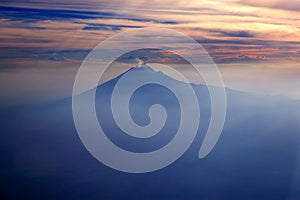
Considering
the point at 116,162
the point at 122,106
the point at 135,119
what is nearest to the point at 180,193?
the point at 116,162

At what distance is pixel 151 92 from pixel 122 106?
4329 mm

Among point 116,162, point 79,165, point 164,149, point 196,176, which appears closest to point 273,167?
point 196,176

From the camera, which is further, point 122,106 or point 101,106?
point 101,106

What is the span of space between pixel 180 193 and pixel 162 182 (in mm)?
3904

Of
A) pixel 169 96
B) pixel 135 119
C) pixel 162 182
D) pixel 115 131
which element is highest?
pixel 169 96

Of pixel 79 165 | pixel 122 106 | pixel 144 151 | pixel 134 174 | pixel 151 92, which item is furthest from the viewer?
pixel 134 174

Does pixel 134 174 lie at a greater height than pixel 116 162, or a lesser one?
greater

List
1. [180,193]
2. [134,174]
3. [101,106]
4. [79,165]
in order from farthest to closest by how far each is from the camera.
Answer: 1. [134,174]
2. [180,193]
3. [79,165]
4. [101,106]

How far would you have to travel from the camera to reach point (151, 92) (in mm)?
14469

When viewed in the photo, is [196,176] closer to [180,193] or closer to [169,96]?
[180,193]

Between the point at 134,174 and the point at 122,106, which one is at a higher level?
the point at 134,174

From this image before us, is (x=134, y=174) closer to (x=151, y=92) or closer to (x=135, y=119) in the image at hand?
(x=151, y=92)

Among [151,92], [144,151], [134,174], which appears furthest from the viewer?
[134,174]

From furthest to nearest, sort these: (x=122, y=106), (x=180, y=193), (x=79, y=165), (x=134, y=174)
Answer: (x=134, y=174) → (x=180, y=193) → (x=79, y=165) → (x=122, y=106)
